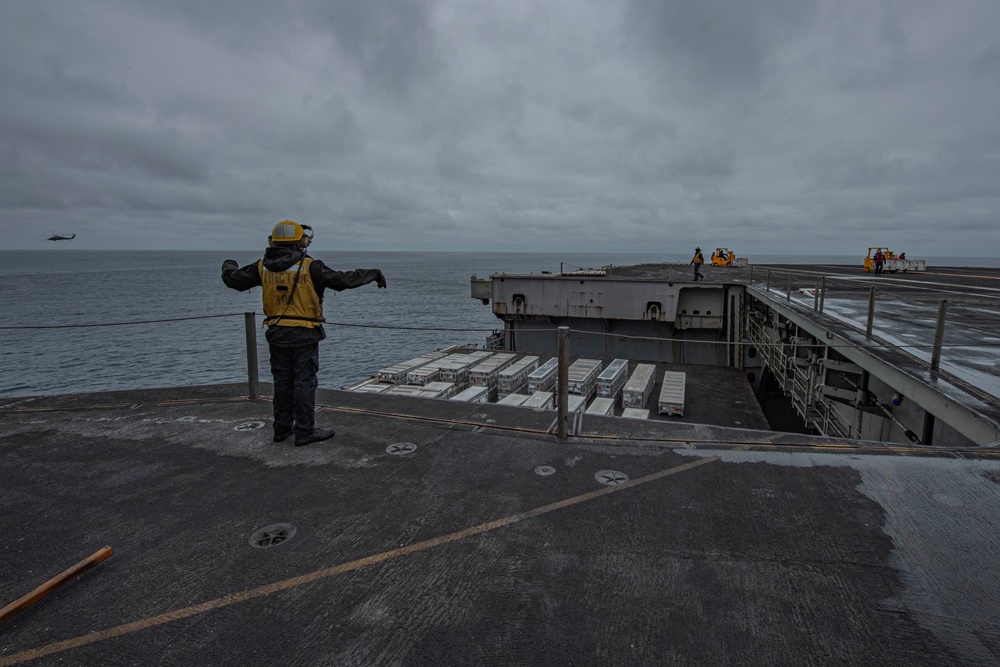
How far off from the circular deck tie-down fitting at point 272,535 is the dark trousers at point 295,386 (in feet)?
5.10

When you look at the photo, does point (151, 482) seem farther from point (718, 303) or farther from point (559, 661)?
point (718, 303)

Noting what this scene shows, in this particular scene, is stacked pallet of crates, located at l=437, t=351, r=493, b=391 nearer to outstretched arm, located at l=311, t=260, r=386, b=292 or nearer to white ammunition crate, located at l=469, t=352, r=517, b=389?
white ammunition crate, located at l=469, t=352, r=517, b=389

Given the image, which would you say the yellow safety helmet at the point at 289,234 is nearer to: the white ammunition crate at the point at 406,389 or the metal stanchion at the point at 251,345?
the metal stanchion at the point at 251,345

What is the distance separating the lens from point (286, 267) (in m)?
4.48

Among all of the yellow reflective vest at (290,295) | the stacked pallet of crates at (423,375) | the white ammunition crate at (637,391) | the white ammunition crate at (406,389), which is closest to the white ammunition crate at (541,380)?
the white ammunition crate at (637,391)

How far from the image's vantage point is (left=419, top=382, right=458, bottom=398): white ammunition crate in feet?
54.1

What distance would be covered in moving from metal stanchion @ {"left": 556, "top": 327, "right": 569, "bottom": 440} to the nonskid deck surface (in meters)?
0.20

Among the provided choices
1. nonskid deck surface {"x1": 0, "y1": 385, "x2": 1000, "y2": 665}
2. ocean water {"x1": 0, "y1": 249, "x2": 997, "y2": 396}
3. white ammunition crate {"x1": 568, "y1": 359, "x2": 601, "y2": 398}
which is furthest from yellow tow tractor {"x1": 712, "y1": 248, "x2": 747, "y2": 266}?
nonskid deck surface {"x1": 0, "y1": 385, "x2": 1000, "y2": 665}

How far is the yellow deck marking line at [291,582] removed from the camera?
233 cm

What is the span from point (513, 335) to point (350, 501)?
23071 mm

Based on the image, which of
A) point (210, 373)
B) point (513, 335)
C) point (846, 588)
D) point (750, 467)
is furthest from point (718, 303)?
point (210, 373)

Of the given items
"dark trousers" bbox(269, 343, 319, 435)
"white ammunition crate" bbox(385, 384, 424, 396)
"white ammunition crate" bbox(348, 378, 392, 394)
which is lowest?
"white ammunition crate" bbox(348, 378, 392, 394)

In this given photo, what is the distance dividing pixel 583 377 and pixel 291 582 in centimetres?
1498

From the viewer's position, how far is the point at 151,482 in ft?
13.2
